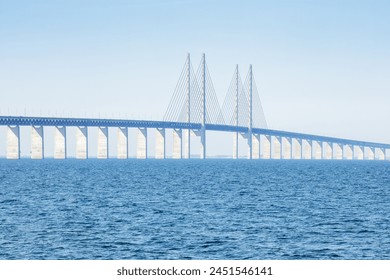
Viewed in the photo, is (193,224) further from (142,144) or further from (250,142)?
(250,142)

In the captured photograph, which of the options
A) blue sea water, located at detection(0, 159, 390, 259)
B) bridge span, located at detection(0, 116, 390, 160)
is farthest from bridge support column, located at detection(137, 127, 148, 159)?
blue sea water, located at detection(0, 159, 390, 259)

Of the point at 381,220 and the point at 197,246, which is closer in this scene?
the point at 197,246

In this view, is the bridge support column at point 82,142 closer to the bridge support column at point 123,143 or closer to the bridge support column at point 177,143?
the bridge support column at point 123,143

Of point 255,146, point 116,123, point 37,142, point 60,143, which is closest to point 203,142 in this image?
point 255,146

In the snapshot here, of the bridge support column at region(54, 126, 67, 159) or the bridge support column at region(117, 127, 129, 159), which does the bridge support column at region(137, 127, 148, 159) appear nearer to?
the bridge support column at region(117, 127, 129, 159)
